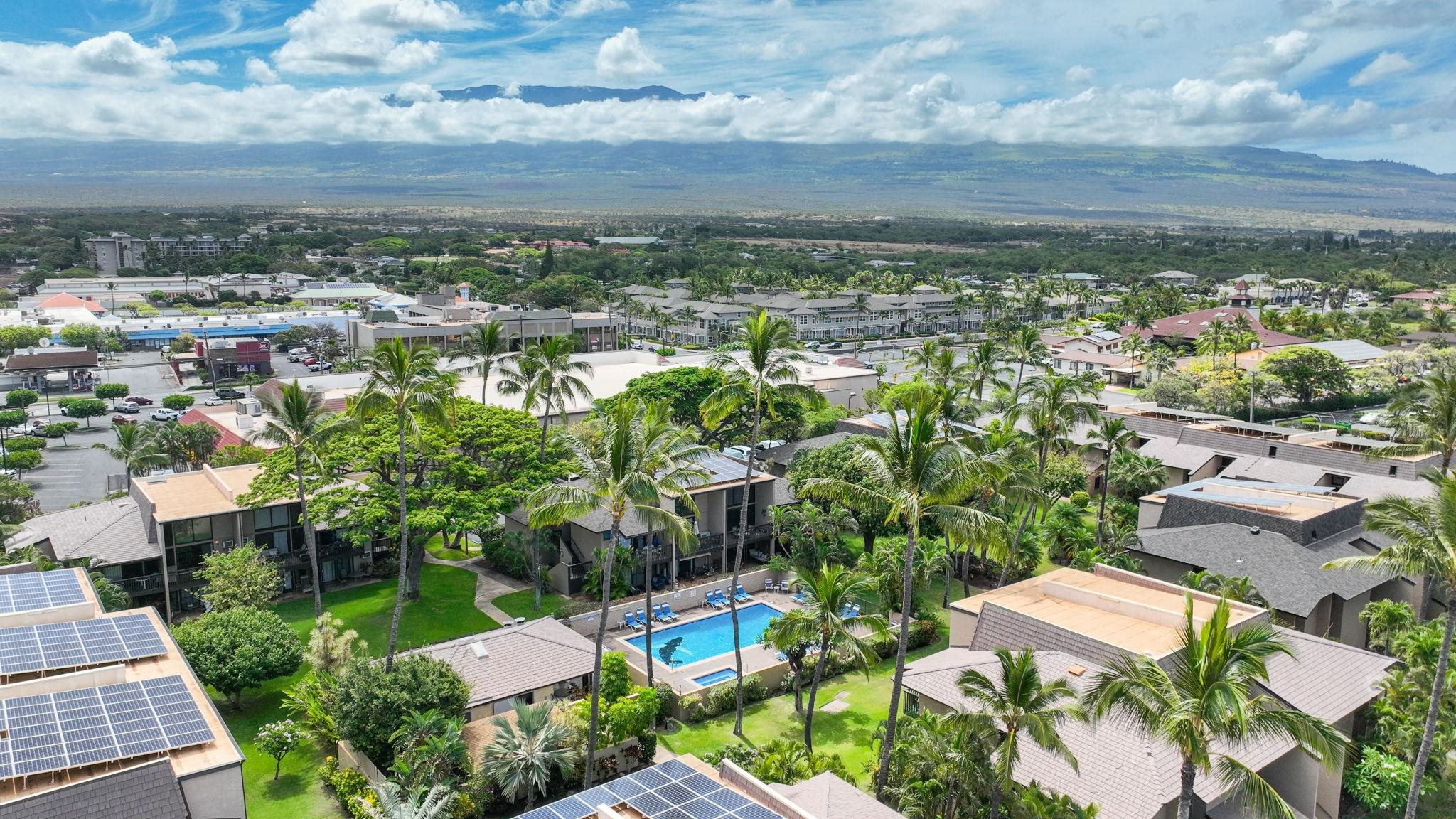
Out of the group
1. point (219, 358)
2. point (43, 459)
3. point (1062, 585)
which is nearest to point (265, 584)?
point (1062, 585)

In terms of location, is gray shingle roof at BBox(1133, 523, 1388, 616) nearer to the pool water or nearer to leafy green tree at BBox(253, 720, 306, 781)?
the pool water

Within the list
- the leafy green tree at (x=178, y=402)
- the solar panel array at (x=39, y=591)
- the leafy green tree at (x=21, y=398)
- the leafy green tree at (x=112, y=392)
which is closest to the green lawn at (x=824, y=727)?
the solar panel array at (x=39, y=591)

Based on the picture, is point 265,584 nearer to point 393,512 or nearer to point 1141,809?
point 393,512

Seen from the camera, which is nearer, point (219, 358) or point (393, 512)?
point (393, 512)

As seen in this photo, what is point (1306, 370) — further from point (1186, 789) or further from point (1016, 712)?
point (1186, 789)

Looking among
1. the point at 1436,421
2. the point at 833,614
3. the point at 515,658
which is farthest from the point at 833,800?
the point at 1436,421
